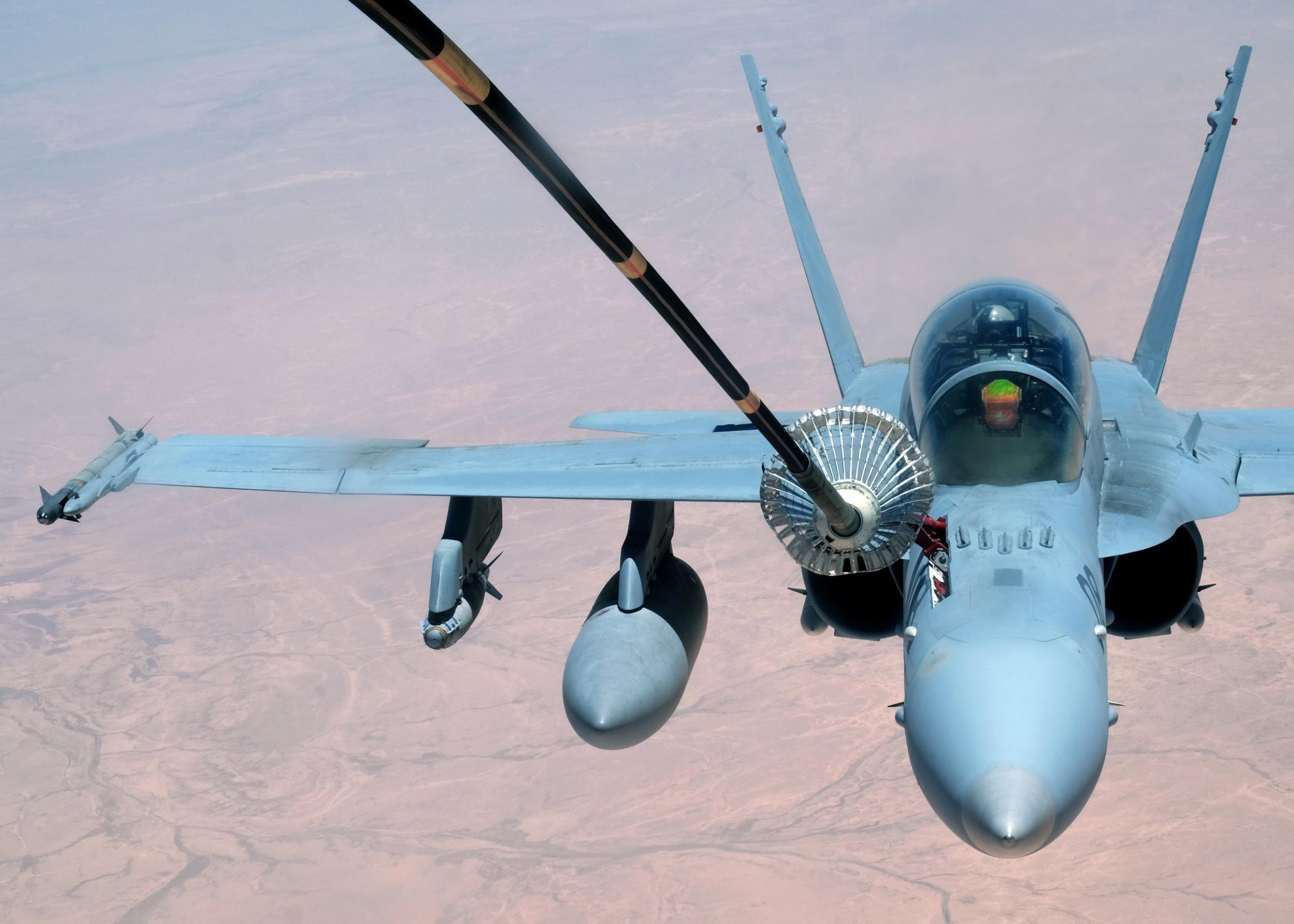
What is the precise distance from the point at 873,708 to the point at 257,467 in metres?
27.9

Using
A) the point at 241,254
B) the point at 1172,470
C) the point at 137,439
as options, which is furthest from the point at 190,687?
the point at 241,254

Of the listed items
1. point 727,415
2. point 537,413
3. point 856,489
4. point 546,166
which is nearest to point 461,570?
point 727,415

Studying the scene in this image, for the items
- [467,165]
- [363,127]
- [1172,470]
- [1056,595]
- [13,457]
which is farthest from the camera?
[363,127]

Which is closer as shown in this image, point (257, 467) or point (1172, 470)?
point (1172, 470)

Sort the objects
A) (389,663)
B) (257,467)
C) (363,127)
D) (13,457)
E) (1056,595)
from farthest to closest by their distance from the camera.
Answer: (363,127), (13,457), (389,663), (257,467), (1056,595)

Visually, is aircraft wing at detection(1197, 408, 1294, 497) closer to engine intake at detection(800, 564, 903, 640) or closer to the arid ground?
engine intake at detection(800, 564, 903, 640)

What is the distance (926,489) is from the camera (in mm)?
8000

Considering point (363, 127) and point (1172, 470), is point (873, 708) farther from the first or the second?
point (363, 127)

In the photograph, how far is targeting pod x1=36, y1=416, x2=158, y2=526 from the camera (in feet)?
43.8

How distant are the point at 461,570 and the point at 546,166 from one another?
10921mm

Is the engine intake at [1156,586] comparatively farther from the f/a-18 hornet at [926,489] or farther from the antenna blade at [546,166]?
the antenna blade at [546,166]

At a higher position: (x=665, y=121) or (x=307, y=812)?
(x=665, y=121)

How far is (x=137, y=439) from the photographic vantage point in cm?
1488

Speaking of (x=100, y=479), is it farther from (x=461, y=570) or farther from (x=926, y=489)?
(x=926, y=489)
